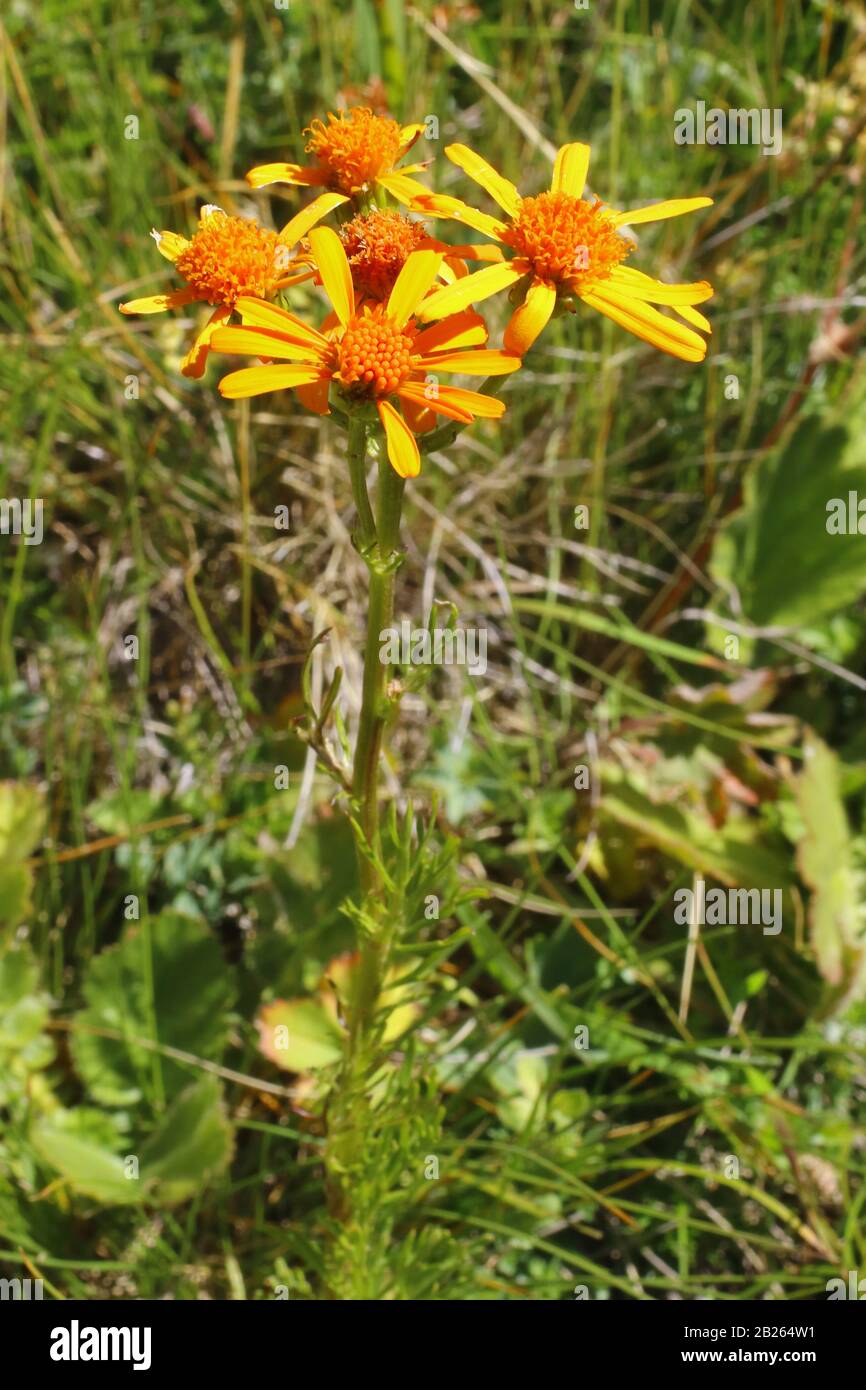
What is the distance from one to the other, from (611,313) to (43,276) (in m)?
2.16

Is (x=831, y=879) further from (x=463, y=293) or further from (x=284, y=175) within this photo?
(x=284, y=175)

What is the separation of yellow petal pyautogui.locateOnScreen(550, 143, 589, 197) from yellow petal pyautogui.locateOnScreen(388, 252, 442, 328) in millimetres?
379

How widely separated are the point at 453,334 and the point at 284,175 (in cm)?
45

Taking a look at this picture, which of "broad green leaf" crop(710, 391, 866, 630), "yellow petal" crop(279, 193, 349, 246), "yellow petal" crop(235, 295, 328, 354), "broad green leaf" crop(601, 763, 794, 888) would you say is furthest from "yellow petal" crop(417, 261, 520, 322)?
"broad green leaf" crop(710, 391, 866, 630)

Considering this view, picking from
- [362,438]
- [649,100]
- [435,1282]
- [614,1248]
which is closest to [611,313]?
[362,438]

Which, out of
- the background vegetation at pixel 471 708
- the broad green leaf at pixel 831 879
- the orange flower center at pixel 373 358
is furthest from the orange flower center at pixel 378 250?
the broad green leaf at pixel 831 879

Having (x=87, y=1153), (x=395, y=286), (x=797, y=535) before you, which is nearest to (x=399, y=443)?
(x=395, y=286)

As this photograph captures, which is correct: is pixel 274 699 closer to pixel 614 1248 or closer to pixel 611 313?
pixel 614 1248

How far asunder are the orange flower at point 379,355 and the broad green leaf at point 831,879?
1.51 meters

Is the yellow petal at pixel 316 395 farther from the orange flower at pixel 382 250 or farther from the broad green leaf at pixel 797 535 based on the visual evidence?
the broad green leaf at pixel 797 535

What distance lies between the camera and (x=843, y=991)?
2250mm

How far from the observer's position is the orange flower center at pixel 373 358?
1.14 m

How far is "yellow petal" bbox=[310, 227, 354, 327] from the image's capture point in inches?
46.3

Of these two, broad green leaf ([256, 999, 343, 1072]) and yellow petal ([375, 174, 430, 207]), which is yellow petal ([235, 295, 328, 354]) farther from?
broad green leaf ([256, 999, 343, 1072])
